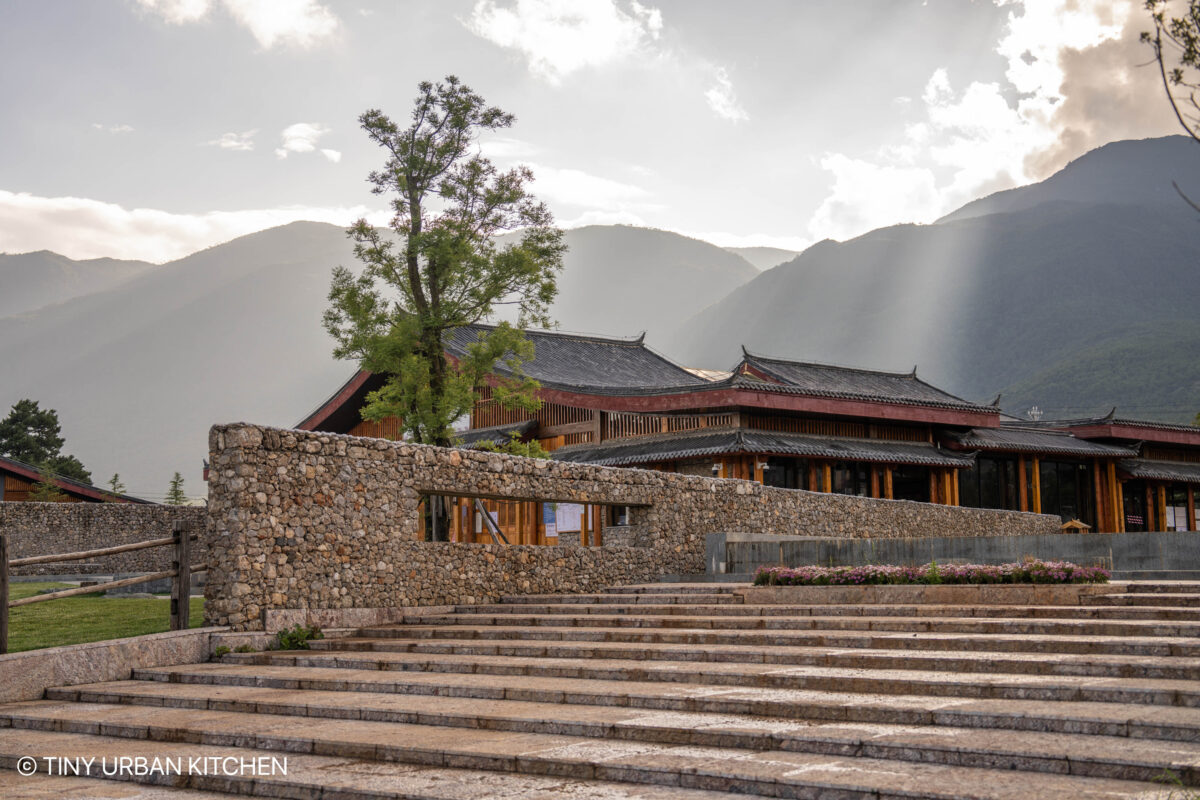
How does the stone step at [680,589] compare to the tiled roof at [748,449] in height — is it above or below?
below

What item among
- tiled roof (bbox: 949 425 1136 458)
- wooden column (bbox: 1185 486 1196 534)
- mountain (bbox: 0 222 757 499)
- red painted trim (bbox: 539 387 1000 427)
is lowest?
wooden column (bbox: 1185 486 1196 534)

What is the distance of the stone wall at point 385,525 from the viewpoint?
11719 millimetres

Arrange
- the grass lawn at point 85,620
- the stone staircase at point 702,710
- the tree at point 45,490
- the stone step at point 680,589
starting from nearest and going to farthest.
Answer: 1. the stone staircase at point 702,710
2. the grass lawn at point 85,620
3. the stone step at point 680,589
4. the tree at point 45,490

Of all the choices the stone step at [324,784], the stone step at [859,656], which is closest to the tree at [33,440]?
the stone step at [859,656]

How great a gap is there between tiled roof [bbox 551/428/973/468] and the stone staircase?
1279 cm

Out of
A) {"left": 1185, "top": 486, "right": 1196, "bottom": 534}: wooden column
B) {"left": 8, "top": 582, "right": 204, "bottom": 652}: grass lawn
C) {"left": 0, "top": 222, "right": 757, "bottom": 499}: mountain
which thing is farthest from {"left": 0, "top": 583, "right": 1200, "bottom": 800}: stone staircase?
{"left": 0, "top": 222, "right": 757, "bottom": 499}: mountain

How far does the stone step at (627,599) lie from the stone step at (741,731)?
5.07 m

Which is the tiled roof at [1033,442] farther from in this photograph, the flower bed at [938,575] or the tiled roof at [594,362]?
the flower bed at [938,575]

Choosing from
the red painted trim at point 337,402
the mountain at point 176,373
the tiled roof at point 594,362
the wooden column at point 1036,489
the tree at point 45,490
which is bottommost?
the wooden column at point 1036,489

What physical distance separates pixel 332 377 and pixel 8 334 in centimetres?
7790

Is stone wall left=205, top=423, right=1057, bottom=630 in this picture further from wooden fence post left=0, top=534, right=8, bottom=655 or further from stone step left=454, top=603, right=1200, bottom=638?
wooden fence post left=0, top=534, right=8, bottom=655

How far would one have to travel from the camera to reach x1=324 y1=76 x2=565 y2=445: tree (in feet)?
64.2

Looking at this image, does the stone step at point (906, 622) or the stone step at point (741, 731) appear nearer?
the stone step at point (741, 731)

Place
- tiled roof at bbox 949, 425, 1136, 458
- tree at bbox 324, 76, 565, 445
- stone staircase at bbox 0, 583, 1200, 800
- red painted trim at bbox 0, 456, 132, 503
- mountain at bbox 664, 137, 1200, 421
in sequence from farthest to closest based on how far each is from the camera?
mountain at bbox 664, 137, 1200, 421 → red painted trim at bbox 0, 456, 132, 503 → tiled roof at bbox 949, 425, 1136, 458 → tree at bbox 324, 76, 565, 445 → stone staircase at bbox 0, 583, 1200, 800
